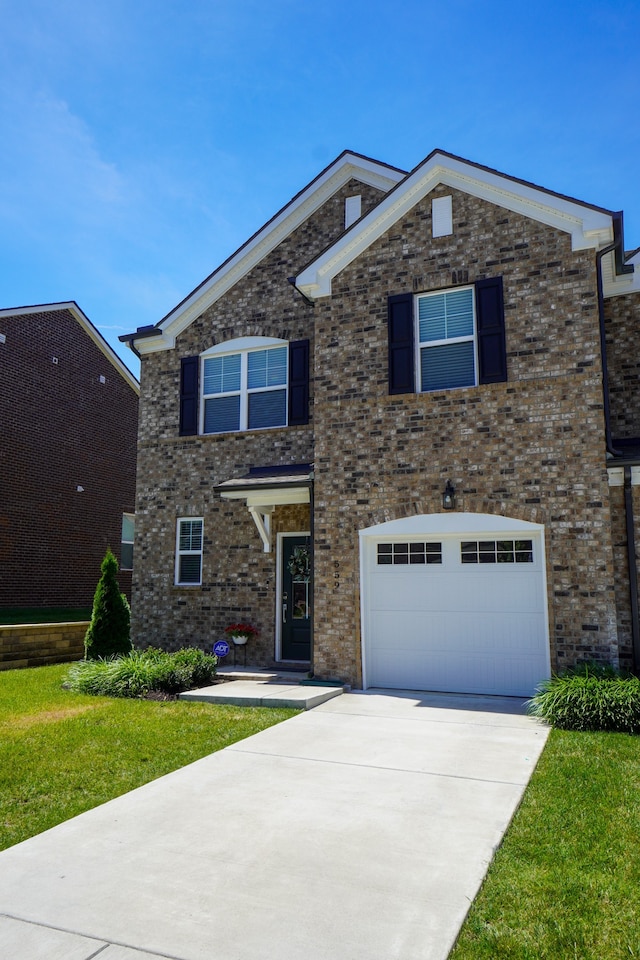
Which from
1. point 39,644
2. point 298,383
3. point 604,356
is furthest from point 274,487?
point 39,644

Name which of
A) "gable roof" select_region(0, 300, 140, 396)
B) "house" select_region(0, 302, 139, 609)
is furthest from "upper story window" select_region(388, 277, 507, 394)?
"gable roof" select_region(0, 300, 140, 396)

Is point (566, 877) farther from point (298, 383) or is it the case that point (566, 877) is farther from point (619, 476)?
point (298, 383)

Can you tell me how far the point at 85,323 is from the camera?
21.4m

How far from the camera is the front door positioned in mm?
12352

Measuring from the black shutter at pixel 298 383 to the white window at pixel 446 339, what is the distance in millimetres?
2841

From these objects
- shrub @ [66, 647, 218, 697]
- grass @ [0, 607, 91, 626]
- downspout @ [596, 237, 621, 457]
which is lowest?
shrub @ [66, 647, 218, 697]

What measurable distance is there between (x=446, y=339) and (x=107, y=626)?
25.8 ft

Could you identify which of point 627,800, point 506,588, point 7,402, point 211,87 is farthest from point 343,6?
point 7,402

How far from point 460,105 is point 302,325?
503 cm

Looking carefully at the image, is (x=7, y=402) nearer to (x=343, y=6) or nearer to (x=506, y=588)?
(x=343, y=6)

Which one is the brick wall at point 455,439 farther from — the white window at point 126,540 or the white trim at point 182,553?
the white window at point 126,540

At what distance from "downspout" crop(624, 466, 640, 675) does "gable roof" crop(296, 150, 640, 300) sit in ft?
11.6

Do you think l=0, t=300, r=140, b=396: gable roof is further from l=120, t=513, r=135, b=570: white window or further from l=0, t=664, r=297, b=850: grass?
l=0, t=664, r=297, b=850: grass

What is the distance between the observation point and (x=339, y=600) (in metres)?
10.6
